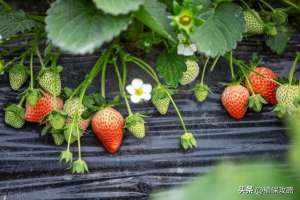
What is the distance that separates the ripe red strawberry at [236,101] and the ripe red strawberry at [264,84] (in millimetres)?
36

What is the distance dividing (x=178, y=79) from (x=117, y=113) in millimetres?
145

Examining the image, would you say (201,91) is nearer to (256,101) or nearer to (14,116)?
(256,101)

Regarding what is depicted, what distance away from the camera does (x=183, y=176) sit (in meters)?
0.93

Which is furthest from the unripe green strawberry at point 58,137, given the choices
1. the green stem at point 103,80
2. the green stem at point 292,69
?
the green stem at point 292,69

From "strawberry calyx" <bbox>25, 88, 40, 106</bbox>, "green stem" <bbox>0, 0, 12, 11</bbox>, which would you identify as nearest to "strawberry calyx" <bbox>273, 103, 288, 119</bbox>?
"strawberry calyx" <bbox>25, 88, 40, 106</bbox>

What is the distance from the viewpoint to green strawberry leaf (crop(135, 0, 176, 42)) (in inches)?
31.8

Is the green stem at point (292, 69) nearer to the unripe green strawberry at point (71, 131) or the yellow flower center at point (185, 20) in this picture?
the yellow flower center at point (185, 20)

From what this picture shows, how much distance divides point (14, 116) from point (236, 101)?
47cm

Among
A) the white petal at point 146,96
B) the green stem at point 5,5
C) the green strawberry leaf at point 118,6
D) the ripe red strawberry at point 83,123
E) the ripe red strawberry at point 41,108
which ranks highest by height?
the green strawberry leaf at point 118,6

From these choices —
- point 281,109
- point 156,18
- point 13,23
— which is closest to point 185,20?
point 156,18

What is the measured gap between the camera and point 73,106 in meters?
0.93

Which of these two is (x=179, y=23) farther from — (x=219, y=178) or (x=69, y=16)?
(x=219, y=178)

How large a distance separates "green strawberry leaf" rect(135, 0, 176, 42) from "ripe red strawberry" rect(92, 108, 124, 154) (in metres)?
0.19

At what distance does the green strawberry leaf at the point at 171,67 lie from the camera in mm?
957
